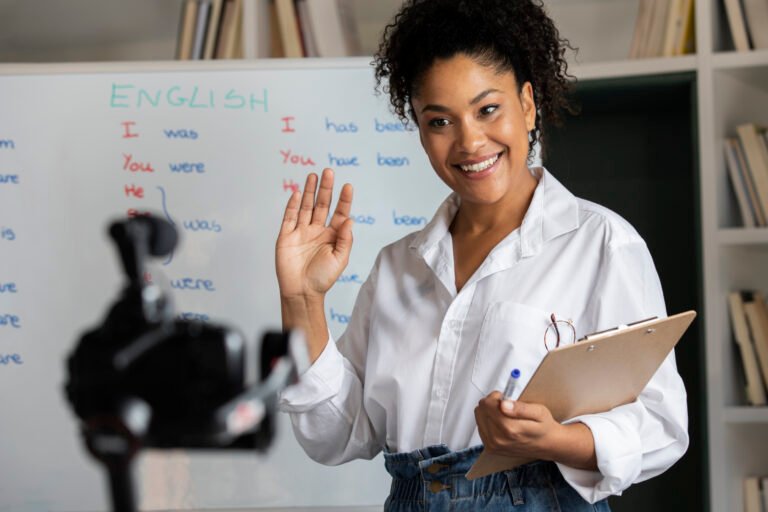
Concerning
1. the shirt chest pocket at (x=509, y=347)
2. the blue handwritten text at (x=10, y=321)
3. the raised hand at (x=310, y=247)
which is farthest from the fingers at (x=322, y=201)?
the blue handwritten text at (x=10, y=321)

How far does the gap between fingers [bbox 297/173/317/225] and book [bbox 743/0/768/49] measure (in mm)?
1523

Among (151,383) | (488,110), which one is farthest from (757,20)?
(151,383)

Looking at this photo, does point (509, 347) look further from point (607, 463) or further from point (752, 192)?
point (752, 192)

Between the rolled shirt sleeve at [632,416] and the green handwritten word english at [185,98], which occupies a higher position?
the green handwritten word english at [185,98]

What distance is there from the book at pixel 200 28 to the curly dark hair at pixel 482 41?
1245 mm

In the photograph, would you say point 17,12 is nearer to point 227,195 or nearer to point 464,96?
point 227,195

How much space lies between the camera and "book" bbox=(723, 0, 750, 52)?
7.73ft

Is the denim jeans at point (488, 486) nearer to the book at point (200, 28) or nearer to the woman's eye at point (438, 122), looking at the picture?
the woman's eye at point (438, 122)

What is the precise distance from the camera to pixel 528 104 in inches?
53.2

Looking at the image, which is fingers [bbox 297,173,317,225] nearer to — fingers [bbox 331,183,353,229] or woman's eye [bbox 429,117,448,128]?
fingers [bbox 331,183,353,229]

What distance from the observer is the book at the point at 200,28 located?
2.55 m

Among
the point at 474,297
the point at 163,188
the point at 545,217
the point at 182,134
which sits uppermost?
the point at 182,134

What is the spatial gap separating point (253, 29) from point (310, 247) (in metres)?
1.40

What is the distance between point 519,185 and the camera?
1354 mm
